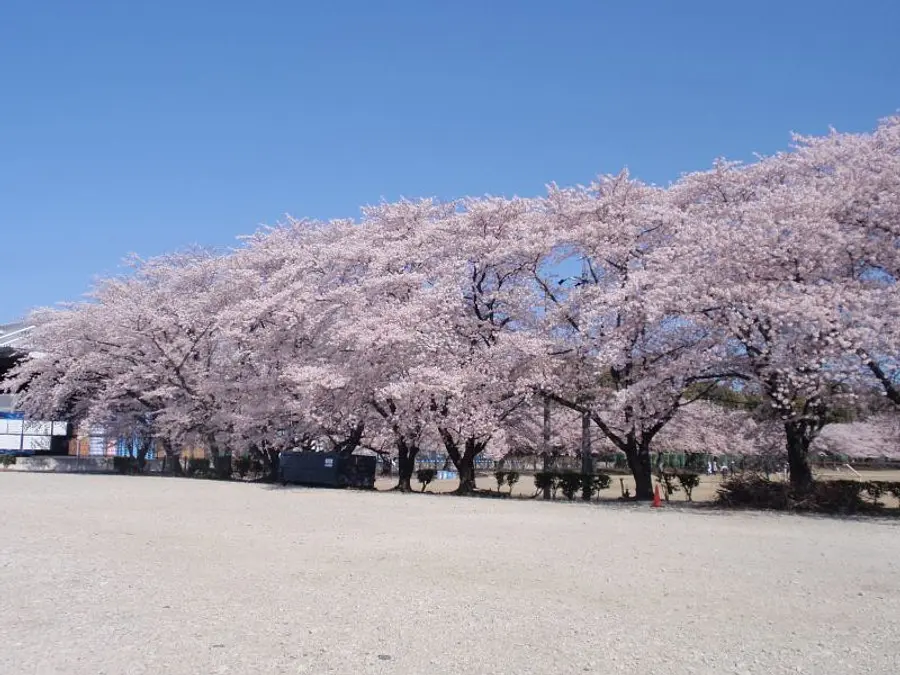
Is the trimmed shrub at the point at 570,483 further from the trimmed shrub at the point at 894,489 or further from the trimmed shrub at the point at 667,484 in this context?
the trimmed shrub at the point at 894,489

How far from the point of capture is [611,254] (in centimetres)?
2183

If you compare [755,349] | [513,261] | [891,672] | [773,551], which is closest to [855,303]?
[755,349]

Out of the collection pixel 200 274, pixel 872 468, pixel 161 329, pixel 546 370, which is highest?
pixel 200 274

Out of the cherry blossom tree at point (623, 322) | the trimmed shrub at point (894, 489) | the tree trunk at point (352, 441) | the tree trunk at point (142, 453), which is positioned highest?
the cherry blossom tree at point (623, 322)

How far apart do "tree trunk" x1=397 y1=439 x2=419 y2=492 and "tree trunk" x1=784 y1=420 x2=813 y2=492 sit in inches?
462

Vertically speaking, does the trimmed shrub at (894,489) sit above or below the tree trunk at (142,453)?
below

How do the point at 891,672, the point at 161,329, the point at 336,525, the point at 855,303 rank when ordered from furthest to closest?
the point at 161,329 < the point at 855,303 < the point at 336,525 < the point at 891,672

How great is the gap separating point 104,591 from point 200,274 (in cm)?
2661

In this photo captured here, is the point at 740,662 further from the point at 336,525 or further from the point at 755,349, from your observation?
the point at 755,349

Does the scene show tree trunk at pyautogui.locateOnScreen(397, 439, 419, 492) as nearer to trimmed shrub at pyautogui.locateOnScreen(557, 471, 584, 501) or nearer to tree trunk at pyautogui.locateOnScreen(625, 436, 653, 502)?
trimmed shrub at pyautogui.locateOnScreen(557, 471, 584, 501)

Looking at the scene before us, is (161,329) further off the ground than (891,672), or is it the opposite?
(161,329)

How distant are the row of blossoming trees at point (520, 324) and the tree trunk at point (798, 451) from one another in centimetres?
5

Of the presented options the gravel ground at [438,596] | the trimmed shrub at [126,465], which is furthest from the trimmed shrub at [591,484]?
the trimmed shrub at [126,465]

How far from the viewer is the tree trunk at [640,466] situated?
22.0m
